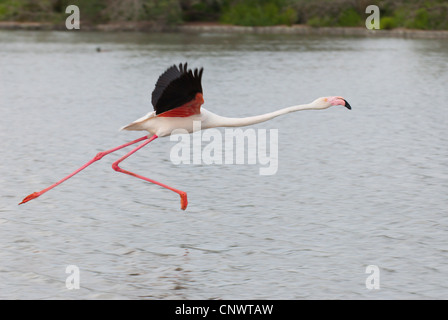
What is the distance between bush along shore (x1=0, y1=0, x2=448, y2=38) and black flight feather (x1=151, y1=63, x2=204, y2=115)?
56271mm

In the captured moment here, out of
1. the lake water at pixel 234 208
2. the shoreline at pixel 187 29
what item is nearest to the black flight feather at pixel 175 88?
the lake water at pixel 234 208

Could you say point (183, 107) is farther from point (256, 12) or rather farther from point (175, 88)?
point (256, 12)

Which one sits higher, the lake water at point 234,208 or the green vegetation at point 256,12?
the green vegetation at point 256,12

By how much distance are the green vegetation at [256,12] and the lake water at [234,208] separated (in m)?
41.2

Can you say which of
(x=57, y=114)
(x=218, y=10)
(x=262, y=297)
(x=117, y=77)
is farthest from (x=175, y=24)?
(x=262, y=297)

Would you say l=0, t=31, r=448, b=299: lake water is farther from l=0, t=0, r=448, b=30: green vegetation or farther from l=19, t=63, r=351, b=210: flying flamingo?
l=0, t=0, r=448, b=30: green vegetation

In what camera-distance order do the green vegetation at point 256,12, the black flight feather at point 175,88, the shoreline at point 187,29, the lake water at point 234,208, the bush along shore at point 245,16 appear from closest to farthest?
the lake water at point 234,208 < the black flight feather at point 175,88 < the green vegetation at point 256,12 < the bush along shore at point 245,16 < the shoreline at point 187,29

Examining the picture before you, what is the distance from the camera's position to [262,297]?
7.72m

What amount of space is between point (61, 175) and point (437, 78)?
784 inches

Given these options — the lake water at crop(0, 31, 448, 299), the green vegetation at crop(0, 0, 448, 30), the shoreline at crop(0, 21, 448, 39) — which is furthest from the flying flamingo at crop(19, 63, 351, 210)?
the shoreline at crop(0, 21, 448, 39)

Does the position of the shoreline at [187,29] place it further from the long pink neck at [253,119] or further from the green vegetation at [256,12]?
the long pink neck at [253,119]

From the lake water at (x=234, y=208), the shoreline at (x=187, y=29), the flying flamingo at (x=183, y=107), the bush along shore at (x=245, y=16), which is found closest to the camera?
the lake water at (x=234, y=208)

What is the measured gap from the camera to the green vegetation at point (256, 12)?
64750 millimetres

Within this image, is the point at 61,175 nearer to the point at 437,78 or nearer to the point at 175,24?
the point at 437,78
